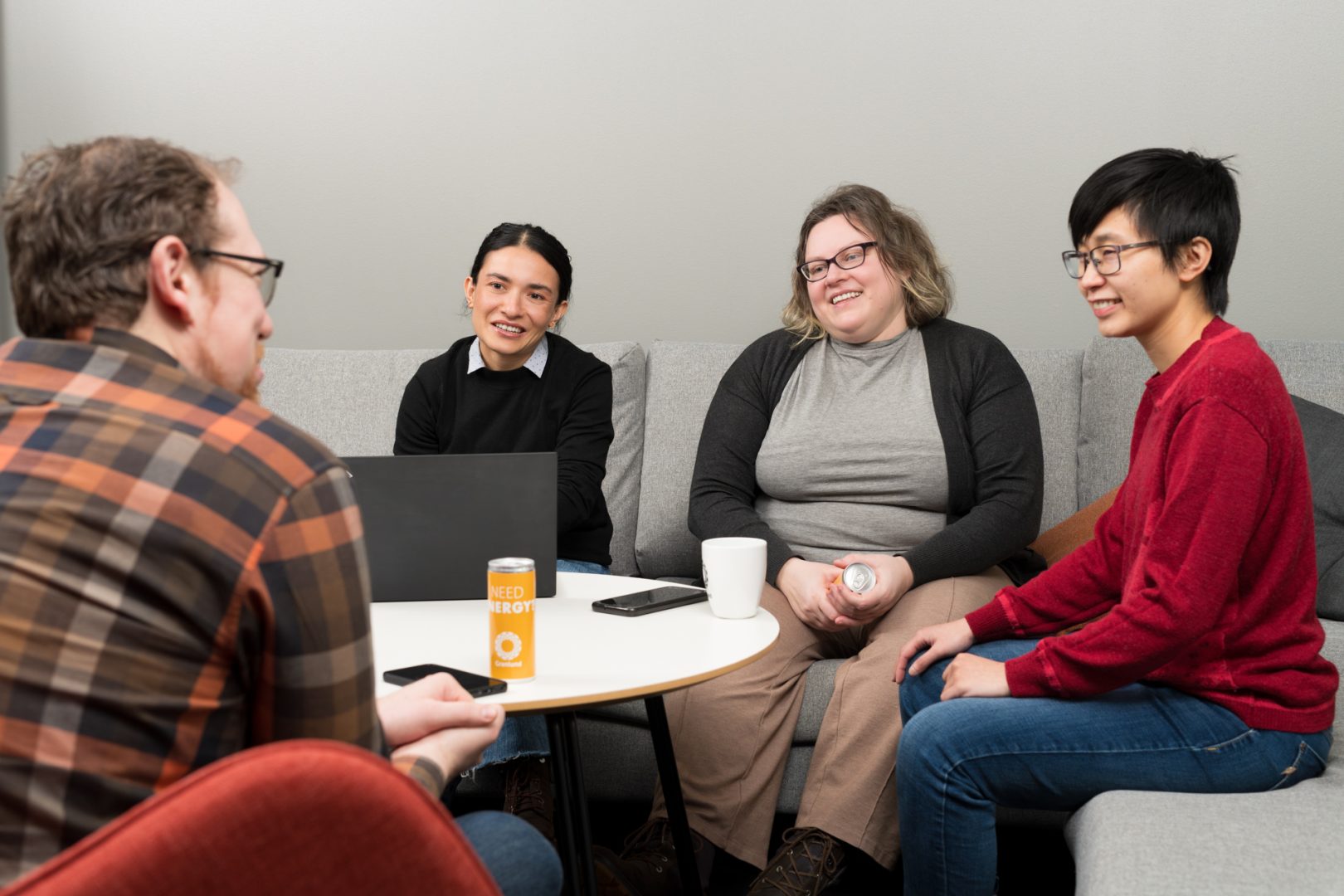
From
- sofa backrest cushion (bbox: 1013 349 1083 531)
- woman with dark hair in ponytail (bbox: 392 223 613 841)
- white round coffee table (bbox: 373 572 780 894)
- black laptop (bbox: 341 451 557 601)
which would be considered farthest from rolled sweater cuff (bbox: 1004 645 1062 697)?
sofa backrest cushion (bbox: 1013 349 1083 531)

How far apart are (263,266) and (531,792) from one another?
129 cm

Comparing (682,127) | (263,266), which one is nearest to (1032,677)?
(263,266)

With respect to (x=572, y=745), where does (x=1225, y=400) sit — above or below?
above

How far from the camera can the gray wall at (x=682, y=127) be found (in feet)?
9.04

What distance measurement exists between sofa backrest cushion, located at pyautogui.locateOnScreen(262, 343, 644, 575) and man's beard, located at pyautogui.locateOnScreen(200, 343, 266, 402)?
5.64 feet

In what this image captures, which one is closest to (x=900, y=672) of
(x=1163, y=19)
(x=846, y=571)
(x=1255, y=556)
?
(x=846, y=571)

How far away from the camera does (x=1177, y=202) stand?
1479 mm

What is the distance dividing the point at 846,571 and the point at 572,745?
66 cm

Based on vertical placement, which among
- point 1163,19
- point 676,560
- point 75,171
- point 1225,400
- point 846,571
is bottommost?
point 676,560

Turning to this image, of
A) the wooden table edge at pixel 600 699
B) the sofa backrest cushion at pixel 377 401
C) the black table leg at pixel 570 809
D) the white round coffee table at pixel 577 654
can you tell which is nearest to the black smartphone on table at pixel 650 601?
the white round coffee table at pixel 577 654

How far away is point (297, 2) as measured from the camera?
3.17 meters

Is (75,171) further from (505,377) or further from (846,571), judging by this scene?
(505,377)

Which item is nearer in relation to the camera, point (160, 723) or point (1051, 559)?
point (160, 723)

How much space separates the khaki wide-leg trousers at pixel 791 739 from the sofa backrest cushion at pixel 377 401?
0.72 metres
